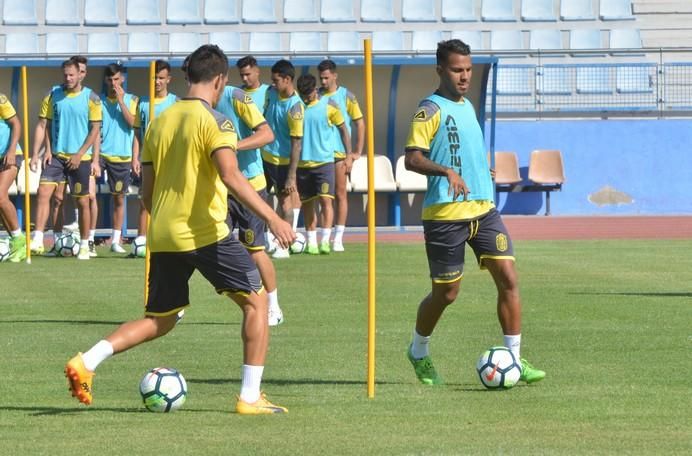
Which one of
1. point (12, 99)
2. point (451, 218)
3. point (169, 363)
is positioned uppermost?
point (12, 99)

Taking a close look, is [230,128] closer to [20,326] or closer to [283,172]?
[20,326]

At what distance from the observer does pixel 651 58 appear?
109 feet

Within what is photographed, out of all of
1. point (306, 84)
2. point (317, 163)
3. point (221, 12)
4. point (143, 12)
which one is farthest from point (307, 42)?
point (317, 163)

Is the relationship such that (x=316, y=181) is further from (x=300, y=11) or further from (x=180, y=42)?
(x=300, y=11)

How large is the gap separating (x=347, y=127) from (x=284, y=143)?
1.48 metres

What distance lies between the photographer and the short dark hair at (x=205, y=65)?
25.6 ft

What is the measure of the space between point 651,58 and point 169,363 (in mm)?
24927

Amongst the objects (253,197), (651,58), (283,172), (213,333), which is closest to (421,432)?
(253,197)

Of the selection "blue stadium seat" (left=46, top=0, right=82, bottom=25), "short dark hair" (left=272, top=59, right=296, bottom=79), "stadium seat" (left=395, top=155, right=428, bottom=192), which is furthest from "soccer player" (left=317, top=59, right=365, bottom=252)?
"blue stadium seat" (left=46, top=0, right=82, bottom=25)

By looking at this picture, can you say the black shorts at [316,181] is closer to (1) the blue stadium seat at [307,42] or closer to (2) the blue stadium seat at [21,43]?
(1) the blue stadium seat at [307,42]

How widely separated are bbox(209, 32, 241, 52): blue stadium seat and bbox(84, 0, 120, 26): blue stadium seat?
2366 millimetres

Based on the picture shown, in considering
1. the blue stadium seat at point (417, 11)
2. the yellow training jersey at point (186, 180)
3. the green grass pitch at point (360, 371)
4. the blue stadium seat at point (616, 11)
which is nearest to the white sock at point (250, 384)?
the green grass pitch at point (360, 371)

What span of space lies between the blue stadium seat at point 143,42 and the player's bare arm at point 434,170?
86.4ft

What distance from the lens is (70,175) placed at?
20141mm
